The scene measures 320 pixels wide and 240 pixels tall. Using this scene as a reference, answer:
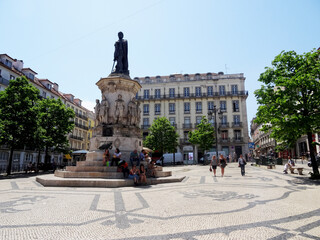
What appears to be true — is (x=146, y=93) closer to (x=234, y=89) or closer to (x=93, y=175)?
(x=234, y=89)

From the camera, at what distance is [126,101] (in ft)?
43.9

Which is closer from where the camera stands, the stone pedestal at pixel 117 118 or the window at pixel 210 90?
the stone pedestal at pixel 117 118

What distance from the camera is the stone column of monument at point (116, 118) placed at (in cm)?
1227

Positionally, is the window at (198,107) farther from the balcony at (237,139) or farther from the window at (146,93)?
the window at (146,93)

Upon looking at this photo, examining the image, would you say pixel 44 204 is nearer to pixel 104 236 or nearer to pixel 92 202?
pixel 92 202

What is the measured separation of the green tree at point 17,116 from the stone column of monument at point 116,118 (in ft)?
34.3

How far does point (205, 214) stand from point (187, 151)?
42759 mm

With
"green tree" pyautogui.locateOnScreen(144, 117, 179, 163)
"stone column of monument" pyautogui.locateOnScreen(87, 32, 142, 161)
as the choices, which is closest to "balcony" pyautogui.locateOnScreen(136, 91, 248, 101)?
"green tree" pyautogui.locateOnScreen(144, 117, 179, 163)

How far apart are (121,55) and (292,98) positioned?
35.9ft

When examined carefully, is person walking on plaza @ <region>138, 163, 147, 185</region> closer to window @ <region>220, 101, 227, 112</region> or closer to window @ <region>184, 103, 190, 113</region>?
window @ <region>184, 103, 190, 113</region>

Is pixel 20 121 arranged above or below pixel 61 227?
above

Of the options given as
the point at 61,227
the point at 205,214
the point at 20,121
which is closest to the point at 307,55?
the point at 205,214

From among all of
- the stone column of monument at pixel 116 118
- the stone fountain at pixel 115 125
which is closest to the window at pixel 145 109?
the stone fountain at pixel 115 125

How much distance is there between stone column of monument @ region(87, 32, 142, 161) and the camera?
12266 millimetres
